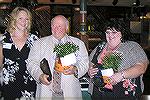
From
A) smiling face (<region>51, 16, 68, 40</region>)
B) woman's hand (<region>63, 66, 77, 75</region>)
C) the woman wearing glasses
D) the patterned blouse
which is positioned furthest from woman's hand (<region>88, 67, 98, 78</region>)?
the patterned blouse

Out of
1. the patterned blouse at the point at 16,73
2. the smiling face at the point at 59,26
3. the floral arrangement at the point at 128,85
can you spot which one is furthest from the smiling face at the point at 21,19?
the floral arrangement at the point at 128,85

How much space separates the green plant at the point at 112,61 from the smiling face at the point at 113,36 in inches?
2.7

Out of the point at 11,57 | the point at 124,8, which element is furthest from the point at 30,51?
the point at 124,8

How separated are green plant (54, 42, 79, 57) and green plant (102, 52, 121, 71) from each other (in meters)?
0.19

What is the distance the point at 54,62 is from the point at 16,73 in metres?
0.34

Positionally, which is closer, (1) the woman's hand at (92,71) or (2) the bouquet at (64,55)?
(2) the bouquet at (64,55)

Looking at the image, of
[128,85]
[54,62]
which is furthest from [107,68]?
[54,62]

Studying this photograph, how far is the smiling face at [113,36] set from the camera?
2.00m

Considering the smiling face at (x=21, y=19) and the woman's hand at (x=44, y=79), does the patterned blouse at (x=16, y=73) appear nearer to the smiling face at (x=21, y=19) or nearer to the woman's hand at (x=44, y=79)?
the smiling face at (x=21, y=19)

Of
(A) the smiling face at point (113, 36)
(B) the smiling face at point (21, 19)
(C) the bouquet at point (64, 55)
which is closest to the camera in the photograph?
(C) the bouquet at point (64, 55)

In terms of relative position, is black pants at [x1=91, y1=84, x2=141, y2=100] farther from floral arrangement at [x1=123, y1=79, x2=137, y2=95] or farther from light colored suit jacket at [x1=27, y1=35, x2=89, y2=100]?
light colored suit jacket at [x1=27, y1=35, x2=89, y2=100]

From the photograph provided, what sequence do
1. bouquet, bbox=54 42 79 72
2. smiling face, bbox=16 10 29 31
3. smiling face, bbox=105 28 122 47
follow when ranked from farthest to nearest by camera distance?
smiling face, bbox=16 10 29 31, smiling face, bbox=105 28 122 47, bouquet, bbox=54 42 79 72

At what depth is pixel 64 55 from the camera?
1.91 meters

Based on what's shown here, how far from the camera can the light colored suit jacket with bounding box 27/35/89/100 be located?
2.03 metres
